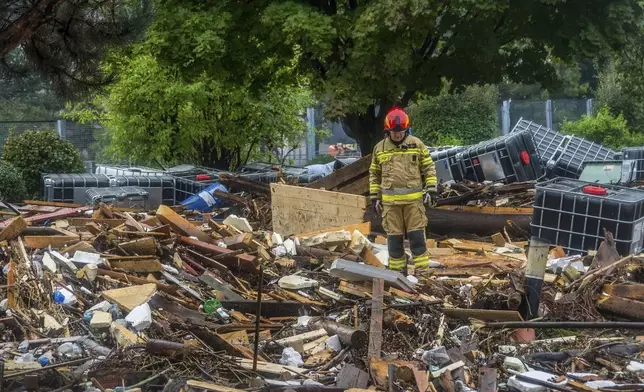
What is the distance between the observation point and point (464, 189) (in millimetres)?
13898

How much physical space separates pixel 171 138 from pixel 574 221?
1193cm

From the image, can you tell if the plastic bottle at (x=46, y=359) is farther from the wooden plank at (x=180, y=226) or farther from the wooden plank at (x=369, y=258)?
the wooden plank at (x=369, y=258)

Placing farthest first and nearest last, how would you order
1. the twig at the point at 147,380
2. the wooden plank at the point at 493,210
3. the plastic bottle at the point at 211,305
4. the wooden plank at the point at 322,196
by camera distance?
the wooden plank at the point at 493,210
the wooden plank at the point at 322,196
the plastic bottle at the point at 211,305
the twig at the point at 147,380

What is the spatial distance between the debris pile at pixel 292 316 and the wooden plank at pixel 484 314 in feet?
0.04

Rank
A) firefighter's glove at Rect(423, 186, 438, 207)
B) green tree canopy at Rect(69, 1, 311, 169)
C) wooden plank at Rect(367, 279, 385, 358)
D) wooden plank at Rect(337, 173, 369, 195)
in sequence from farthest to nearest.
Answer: green tree canopy at Rect(69, 1, 311, 169), wooden plank at Rect(337, 173, 369, 195), firefighter's glove at Rect(423, 186, 438, 207), wooden plank at Rect(367, 279, 385, 358)

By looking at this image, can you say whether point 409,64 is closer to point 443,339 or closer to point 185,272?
point 185,272

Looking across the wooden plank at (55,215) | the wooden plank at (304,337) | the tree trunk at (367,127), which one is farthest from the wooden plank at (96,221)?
the tree trunk at (367,127)

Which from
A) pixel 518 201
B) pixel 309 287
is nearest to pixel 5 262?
pixel 309 287

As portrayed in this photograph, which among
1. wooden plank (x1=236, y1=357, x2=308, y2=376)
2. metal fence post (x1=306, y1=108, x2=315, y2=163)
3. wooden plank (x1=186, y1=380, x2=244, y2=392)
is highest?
wooden plank (x1=186, y1=380, x2=244, y2=392)

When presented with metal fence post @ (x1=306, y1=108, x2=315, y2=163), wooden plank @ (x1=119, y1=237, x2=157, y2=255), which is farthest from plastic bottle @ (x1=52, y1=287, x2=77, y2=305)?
metal fence post @ (x1=306, y1=108, x2=315, y2=163)

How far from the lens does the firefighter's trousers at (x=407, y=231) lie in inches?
388

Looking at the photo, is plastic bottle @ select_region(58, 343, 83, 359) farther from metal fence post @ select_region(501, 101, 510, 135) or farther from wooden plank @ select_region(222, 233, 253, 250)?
metal fence post @ select_region(501, 101, 510, 135)

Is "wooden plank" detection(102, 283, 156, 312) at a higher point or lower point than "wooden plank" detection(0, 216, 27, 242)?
lower

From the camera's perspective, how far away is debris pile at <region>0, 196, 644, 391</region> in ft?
21.9
